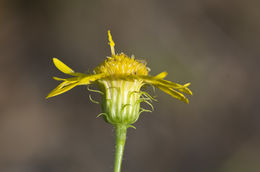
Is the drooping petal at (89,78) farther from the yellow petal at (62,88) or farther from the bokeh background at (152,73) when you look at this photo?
the bokeh background at (152,73)

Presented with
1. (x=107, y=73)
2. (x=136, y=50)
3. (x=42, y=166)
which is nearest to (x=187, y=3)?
(x=136, y=50)

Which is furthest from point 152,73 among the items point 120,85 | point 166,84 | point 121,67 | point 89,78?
point 89,78

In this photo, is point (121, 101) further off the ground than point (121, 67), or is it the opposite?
point (121, 67)

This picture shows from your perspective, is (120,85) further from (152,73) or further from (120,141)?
(152,73)

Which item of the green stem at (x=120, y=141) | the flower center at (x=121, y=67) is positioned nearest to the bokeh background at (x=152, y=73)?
the flower center at (x=121, y=67)

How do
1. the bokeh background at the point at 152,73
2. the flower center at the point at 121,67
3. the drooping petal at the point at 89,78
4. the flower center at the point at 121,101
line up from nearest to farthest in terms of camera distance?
the drooping petal at the point at 89,78 → the flower center at the point at 121,101 → the flower center at the point at 121,67 → the bokeh background at the point at 152,73

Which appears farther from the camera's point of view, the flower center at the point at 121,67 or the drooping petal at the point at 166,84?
the flower center at the point at 121,67

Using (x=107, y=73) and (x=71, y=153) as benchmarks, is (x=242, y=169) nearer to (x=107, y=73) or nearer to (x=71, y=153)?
(x=71, y=153)
